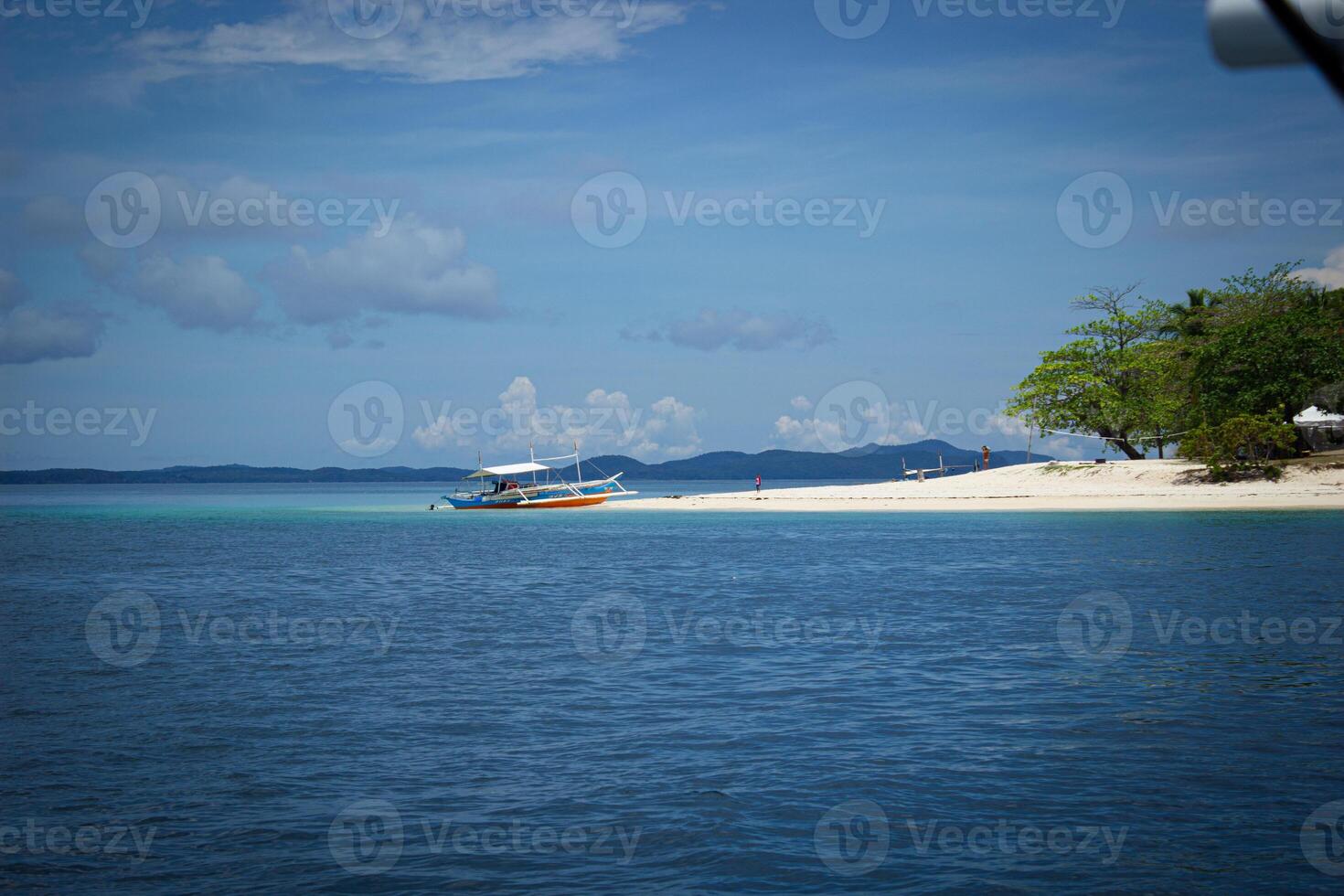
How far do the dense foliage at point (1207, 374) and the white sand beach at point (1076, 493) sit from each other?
8.36ft

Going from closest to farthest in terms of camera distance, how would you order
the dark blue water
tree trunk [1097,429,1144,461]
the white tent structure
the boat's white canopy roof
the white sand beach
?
1. the dark blue water
2. the white sand beach
3. the white tent structure
4. tree trunk [1097,429,1144,461]
5. the boat's white canopy roof

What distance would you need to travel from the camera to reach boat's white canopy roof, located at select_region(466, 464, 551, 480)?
97.6 metres

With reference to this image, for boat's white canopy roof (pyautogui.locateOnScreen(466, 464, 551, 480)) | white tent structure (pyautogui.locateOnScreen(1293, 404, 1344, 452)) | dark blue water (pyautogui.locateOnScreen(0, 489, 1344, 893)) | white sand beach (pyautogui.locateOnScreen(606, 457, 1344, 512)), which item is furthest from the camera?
boat's white canopy roof (pyautogui.locateOnScreen(466, 464, 551, 480))

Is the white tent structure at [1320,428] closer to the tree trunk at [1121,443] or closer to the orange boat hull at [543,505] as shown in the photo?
the tree trunk at [1121,443]

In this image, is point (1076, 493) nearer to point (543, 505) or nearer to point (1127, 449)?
point (1127, 449)

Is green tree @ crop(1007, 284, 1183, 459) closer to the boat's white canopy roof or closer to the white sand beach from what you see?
the white sand beach

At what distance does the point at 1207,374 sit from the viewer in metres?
68.2

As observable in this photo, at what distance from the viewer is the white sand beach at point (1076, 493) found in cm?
6172

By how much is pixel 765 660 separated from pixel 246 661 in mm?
10402

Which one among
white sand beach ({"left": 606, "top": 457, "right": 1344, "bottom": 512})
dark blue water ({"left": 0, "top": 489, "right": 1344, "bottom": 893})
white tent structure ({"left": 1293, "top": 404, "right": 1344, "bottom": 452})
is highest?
white tent structure ({"left": 1293, "top": 404, "right": 1344, "bottom": 452})

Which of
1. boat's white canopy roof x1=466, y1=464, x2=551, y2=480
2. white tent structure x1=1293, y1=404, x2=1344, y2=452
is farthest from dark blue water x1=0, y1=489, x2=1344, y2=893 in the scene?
boat's white canopy roof x1=466, y1=464, x2=551, y2=480

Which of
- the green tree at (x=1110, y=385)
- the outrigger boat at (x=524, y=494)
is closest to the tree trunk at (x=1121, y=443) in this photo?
the green tree at (x=1110, y=385)

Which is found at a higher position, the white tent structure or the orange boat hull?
the white tent structure

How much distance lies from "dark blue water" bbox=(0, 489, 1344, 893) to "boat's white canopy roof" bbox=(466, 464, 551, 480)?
6441 cm
